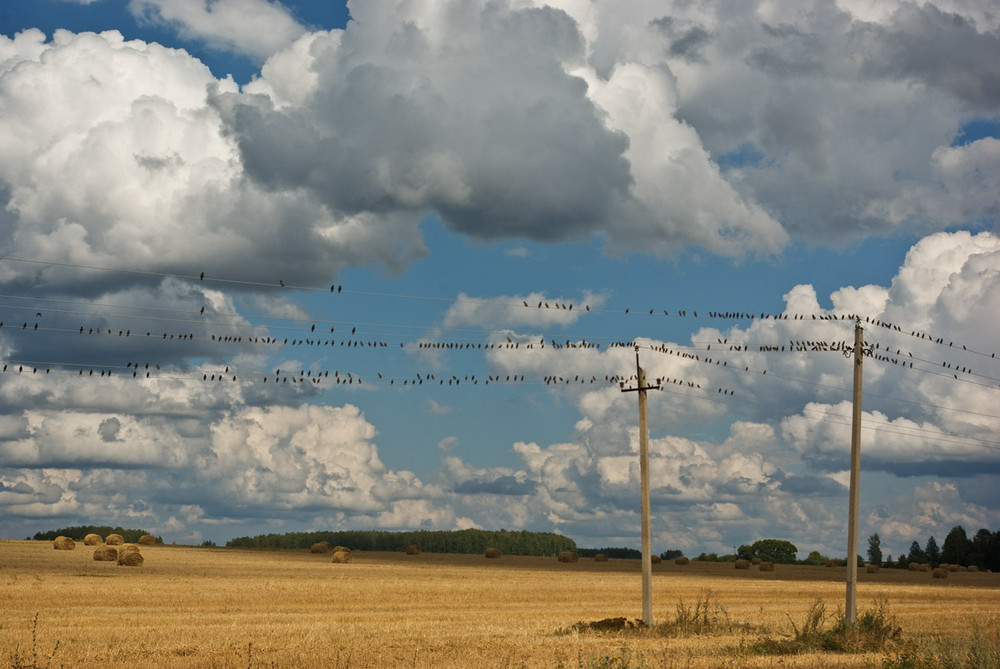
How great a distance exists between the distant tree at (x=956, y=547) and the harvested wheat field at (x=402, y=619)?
356 feet

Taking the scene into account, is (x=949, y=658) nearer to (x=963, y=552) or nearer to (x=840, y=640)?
(x=840, y=640)

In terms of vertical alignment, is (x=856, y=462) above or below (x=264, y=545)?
above

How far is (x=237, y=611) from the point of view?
38.8 m

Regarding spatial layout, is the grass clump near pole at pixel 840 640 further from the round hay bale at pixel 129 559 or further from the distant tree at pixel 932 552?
the distant tree at pixel 932 552

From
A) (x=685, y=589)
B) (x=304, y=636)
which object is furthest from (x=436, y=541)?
(x=304, y=636)

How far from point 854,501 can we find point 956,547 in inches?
5875

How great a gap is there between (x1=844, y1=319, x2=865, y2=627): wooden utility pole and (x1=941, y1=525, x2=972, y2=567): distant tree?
136m

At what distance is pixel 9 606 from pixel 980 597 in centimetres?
5403

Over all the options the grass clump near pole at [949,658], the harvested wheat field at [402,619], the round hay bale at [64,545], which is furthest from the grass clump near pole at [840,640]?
the round hay bale at [64,545]

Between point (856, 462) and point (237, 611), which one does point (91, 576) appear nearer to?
point (237, 611)

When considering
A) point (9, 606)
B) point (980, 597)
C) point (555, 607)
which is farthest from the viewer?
point (980, 597)

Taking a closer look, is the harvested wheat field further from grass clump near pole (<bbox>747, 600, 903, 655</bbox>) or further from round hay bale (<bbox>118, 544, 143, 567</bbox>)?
round hay bale (<bbox>118, 544, 143, 567</bbox>)

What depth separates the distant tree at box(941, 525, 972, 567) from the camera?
539 feet

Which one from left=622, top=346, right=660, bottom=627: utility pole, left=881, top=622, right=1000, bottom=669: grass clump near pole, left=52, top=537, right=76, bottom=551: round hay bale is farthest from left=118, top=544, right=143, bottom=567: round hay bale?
left=881, top=622, right=1000, bottom=669: grass clump near pole
